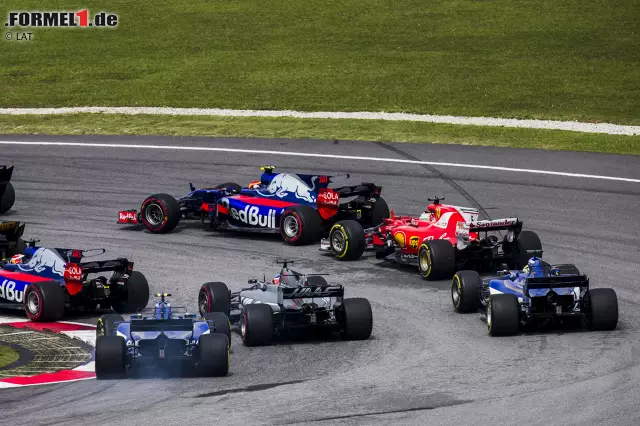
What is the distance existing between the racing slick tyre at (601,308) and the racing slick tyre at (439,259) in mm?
4344

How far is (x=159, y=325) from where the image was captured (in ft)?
60.7

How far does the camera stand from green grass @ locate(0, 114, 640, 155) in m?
42.0

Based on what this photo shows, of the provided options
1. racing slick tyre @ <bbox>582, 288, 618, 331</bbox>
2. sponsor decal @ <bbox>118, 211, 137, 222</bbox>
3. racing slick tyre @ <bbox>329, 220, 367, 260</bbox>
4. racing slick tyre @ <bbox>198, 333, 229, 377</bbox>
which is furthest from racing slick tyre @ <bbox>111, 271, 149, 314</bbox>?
racing slick tyre @ <bbox>582, 288, 618, 331</bbox>

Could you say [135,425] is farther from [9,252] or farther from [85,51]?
[85,51]

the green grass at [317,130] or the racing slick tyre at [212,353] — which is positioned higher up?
the green grass at [317,130]

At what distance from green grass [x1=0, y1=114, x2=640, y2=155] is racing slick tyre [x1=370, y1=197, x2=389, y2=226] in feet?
43.4

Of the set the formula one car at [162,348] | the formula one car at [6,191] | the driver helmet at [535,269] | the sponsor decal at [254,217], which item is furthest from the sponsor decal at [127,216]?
the driver helmet at [535,269]

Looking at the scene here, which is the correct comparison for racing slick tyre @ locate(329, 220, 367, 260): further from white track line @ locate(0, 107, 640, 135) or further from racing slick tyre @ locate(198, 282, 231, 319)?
white track line @ locate(0, 107, 640, 135)

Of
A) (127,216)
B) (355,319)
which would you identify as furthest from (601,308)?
(127,216)

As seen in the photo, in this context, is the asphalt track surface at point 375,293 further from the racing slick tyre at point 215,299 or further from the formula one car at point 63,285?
the formula one car at point 63,285

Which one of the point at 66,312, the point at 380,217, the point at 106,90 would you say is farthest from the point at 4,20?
the point at 66,312

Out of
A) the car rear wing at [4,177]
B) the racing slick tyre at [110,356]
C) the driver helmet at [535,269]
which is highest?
the car rear wing at [4,177]

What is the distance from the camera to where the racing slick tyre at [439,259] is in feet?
81.3

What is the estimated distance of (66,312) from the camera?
2277cm
